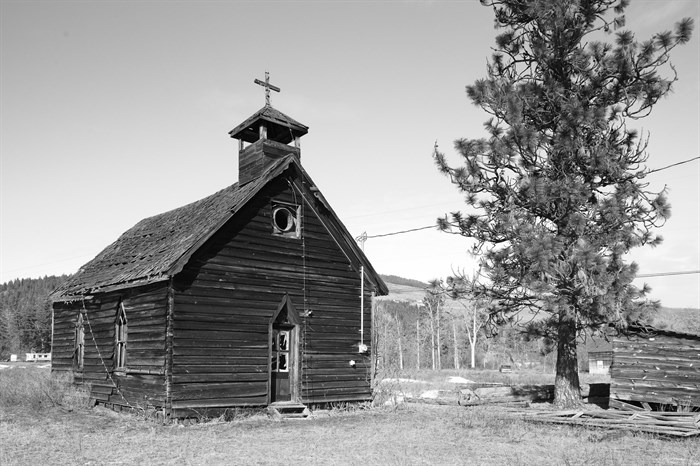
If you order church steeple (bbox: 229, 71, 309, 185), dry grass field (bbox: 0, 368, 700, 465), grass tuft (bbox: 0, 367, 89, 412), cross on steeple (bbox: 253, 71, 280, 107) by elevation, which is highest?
cross on steeple (bbox: 253, 71, 280, 107)

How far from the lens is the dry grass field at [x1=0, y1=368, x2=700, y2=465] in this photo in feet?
39.1

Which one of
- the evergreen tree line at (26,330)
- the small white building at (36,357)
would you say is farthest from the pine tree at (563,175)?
the evergreen tree line at (26,330)

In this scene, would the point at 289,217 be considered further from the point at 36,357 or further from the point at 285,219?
the point at 36,357

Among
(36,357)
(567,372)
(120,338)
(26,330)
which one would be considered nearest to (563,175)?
(567,372)

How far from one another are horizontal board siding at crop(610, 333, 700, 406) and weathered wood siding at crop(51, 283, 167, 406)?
532 inches

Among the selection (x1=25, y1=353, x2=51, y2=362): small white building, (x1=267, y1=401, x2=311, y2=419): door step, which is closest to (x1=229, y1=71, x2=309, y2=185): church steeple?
(x1=267, y1=401, x2=311, y2=419): door step

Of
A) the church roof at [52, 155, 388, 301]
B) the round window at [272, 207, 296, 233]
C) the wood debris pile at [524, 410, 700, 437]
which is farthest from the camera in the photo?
the round window at [272, 207, 296, 233]

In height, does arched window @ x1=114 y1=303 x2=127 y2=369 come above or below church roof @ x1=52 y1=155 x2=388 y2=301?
below

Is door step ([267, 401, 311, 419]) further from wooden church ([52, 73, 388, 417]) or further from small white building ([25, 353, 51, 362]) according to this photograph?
small white building ([25, 353, 51, 362])

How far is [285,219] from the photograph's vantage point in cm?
1975

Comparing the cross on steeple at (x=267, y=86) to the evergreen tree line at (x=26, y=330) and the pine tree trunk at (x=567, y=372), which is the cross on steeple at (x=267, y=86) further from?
the evergreen tree line at (x=26, y=330)

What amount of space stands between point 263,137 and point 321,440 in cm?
985

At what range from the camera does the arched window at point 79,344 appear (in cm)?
2177

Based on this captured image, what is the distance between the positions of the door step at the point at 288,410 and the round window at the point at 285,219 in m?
5.08
